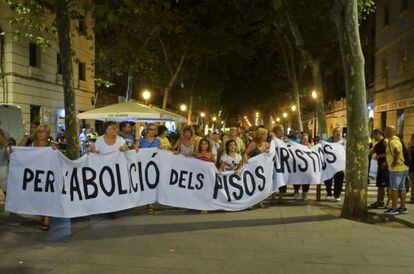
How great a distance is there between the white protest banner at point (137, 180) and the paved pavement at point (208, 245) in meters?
0.35

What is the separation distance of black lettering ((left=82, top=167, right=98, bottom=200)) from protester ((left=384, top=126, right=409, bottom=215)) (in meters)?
5.67

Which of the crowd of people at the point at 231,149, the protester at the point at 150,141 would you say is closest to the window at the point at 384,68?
the crowd of people at the point at 231,149

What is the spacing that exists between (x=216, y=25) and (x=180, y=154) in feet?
69.2

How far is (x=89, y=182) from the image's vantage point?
8148mm

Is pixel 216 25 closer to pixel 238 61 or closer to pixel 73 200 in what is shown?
pixel 238 61

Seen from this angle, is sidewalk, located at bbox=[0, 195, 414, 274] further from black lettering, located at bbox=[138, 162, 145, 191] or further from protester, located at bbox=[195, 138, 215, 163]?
protester, located at bbox=[195, 138, 215, 163]

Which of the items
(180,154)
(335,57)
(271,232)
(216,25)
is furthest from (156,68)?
(271,232)

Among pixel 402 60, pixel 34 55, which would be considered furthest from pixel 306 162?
pixel 34 55

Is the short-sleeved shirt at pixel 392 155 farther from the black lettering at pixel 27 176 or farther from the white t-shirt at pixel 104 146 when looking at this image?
the black lettering at pixel 27 176

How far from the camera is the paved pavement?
600 centimetres

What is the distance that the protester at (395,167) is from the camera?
9352 mm

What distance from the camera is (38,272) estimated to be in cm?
575

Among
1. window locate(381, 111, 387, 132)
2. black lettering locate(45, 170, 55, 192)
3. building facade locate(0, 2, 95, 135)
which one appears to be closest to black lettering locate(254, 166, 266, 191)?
black lettering locate(45, 170, 55, 192)

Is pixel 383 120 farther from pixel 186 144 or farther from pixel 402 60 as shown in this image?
pixel 186 144
